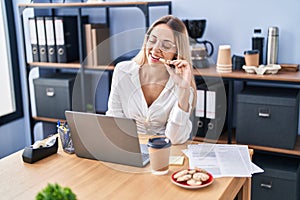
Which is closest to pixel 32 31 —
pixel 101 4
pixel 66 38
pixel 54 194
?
pixel 66 38

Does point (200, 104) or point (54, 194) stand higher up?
point (54, 194)

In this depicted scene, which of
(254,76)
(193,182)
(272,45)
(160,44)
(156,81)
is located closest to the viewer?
(193,182)

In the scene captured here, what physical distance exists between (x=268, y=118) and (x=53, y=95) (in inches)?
64.6

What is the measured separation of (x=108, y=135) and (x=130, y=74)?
2.30 ft

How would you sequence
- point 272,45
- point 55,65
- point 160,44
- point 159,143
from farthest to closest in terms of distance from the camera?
point 55,65 < point 272,45 < point 160,44 < point 159,143

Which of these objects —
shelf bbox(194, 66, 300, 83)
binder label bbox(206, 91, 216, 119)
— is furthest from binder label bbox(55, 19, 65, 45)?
binder label bbox(206, 91, 216, 119)

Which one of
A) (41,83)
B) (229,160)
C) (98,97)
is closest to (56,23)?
(41,83)

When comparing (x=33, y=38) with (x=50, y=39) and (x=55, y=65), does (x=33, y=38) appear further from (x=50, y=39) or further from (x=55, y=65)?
(x=55, y=65)

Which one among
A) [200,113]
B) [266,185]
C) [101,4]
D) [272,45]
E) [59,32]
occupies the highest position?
[101,4]

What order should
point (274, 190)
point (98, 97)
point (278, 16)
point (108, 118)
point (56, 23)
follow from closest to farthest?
point (108, 118)
point (274, 190)
point (278, 16)
point (56, 23)
point (98, 97)

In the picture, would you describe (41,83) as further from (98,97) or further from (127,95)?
(127,95)

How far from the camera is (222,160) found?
5.15ft

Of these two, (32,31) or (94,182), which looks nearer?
(94,182)

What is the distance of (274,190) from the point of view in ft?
7.73
